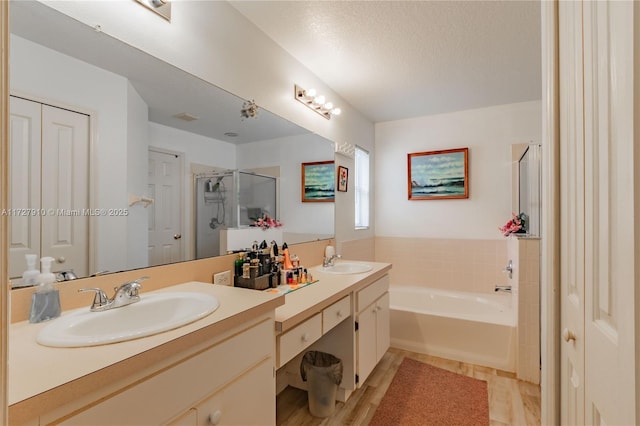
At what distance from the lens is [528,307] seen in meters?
2.33

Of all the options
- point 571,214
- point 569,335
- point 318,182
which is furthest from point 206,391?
point 318,182

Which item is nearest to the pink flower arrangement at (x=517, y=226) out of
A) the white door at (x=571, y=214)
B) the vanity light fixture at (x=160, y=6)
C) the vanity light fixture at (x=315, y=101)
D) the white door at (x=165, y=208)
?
the vanity light fixture at (x=315, y=101)

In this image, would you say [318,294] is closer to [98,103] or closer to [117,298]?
[117,298]

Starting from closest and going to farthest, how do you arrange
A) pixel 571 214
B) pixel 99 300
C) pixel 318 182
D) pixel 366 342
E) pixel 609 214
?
pixel 609 214, pixel 571 214, pixel 99 300, pixel 366 342, pixel 318 182

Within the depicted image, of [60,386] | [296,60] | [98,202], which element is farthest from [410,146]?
[60,386]

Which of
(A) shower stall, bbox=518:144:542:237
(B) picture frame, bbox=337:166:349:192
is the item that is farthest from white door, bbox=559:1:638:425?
(B) picture frame, bbox=337:166:349:192

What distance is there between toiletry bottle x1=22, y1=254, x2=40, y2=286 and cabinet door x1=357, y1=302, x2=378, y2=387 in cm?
157

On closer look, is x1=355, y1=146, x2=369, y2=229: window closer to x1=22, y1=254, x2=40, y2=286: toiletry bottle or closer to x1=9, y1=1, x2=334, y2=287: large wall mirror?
x1=9, y1=1, x2=334, y2=287: large wall mirror

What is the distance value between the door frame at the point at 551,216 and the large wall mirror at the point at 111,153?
1.45 m

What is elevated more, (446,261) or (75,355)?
(75,355)

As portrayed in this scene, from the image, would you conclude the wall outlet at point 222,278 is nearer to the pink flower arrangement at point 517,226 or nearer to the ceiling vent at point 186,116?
the ceiling vent at point 186,116

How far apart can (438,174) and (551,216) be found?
2638 mm

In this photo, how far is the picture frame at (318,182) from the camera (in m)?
2.53

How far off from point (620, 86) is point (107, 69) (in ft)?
4.98
